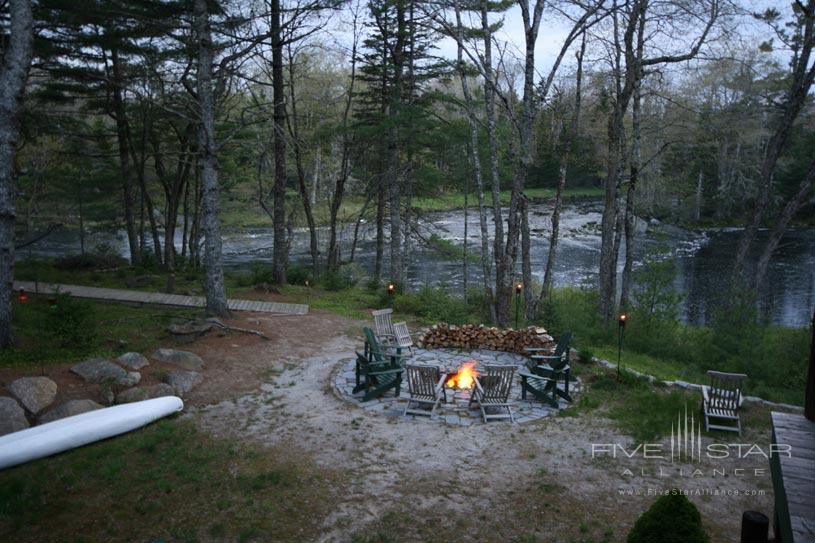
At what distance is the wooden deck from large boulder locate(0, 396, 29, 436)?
26.1 feet

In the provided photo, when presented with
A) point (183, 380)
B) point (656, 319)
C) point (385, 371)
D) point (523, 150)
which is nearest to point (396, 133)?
point (523, 150)

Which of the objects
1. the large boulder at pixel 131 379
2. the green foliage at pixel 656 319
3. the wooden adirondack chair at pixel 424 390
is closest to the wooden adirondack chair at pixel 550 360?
the wooden adirondack chair at pixel 424 390

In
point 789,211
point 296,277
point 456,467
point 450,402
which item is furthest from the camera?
point 296,277

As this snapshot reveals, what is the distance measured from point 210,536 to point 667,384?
8.02 m

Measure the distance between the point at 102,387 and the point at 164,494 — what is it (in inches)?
121

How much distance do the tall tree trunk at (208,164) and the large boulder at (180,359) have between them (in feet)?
9.65

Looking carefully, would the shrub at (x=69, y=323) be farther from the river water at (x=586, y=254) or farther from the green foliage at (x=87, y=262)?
the river water at (x=586, y=254)

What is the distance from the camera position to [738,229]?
37875 mm

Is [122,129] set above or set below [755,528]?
above

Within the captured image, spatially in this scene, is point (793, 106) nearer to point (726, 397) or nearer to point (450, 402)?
point (726, 397)

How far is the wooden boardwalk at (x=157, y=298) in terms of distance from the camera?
1348 centimetres

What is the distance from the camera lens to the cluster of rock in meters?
6.77

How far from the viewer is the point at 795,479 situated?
335 cm

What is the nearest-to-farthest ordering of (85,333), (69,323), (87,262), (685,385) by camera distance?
1. (69,323)
2. (85,333)
3. (685,385)
4. (87,262)
